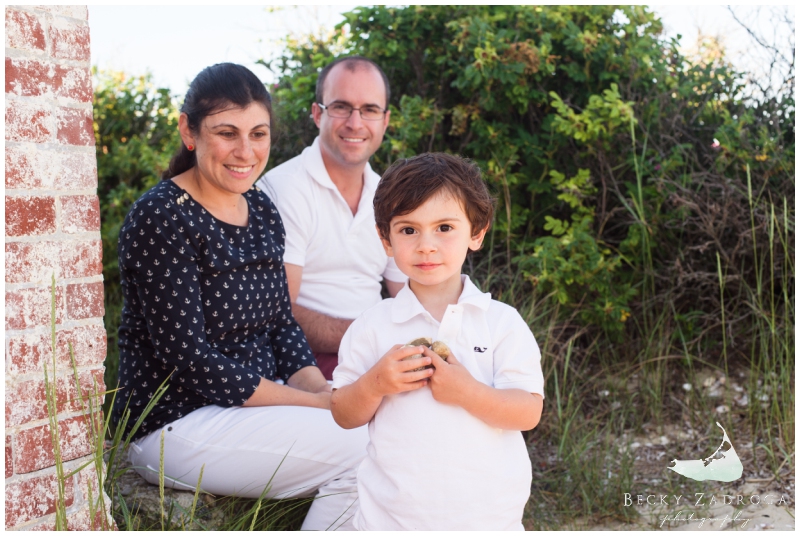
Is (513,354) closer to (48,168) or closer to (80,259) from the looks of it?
(80,259)

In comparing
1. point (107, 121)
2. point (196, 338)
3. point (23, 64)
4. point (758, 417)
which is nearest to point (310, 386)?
point (196, 338)

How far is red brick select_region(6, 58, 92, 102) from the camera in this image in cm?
195

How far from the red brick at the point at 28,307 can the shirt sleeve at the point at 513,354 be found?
120 centimetres

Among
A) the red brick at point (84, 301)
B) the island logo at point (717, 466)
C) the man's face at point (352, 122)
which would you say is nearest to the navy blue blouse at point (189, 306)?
the red brick at point (84, 301)

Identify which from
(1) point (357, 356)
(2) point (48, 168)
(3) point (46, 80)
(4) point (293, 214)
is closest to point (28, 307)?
(2) point (48, 168)

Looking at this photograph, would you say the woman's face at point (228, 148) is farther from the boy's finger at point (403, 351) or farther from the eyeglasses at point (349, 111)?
the boy's finger at point (403, 351)

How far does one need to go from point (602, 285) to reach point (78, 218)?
2835mm

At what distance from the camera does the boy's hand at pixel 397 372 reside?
1.86 meters

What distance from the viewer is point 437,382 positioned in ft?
6.25

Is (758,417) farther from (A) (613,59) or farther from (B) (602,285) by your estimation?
(A) (613,59)

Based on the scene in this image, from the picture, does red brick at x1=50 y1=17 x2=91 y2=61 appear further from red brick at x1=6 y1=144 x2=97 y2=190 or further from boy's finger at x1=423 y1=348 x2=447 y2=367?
boy's finger at x1=423 y1=348 x2=447 y2=367

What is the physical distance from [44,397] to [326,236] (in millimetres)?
1681

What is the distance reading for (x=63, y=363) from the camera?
2088mm

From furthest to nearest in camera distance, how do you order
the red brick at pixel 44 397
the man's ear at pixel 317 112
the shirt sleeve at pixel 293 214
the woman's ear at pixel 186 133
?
the man's ear at pixel 317 112
the shirt sleeve at pixel 293 214
the woman's ear at pixel 186 133
the red brick at pixel 44 397
